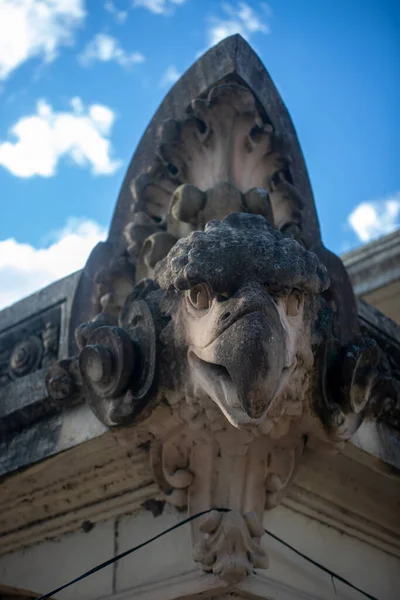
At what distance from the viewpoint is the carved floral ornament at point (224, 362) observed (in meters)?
2.15

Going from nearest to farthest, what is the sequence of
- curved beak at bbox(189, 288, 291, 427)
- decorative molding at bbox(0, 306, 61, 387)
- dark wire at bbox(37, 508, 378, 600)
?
1. curved beak at bbox(189, 288, 291, 427)
2. dark wire at bbox(37, 508, 378, 600)
3. decorative molding at bbox(0, 306, 61, 387)

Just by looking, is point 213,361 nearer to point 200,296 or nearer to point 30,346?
point 200,296

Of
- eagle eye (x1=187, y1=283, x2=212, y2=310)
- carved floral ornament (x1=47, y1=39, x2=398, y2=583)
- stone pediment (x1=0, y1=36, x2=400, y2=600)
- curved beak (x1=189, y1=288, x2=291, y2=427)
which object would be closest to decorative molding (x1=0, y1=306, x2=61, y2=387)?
stone pediment (x1=0, y1=36, x2=400, y2=600)

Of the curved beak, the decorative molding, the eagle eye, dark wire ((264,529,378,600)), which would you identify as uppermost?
the decorative molding

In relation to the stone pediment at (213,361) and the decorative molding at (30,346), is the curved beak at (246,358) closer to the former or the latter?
the stone pediment at (213,361)

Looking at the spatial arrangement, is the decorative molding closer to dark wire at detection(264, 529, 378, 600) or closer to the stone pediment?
the stone pediment

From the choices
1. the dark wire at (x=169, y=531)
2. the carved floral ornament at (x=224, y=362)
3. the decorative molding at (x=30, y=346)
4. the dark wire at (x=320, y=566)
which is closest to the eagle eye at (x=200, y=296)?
the carved floral ornament at (x=224, y=362)

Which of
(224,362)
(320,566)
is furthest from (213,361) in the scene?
(320,566)

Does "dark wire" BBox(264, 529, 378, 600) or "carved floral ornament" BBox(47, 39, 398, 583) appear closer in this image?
"carved floral ornament" BBox(47, 39, 398, 583)

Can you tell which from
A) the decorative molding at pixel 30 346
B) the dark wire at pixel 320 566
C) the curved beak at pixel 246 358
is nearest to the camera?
the curved beak at pixel 246 358

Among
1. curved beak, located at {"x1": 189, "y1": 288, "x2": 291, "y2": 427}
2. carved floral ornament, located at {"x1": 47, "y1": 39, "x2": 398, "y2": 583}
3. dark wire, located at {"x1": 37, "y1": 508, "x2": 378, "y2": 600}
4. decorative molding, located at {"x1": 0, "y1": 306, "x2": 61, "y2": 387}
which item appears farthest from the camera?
decorative molding, located at {"x1": 0, "y1": 306, "x2": 61, "y2": 387}

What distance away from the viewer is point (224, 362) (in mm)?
2088

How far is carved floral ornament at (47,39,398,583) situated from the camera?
84.7 inches

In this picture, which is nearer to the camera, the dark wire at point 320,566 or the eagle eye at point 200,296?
the eagle eye at point 200,296
